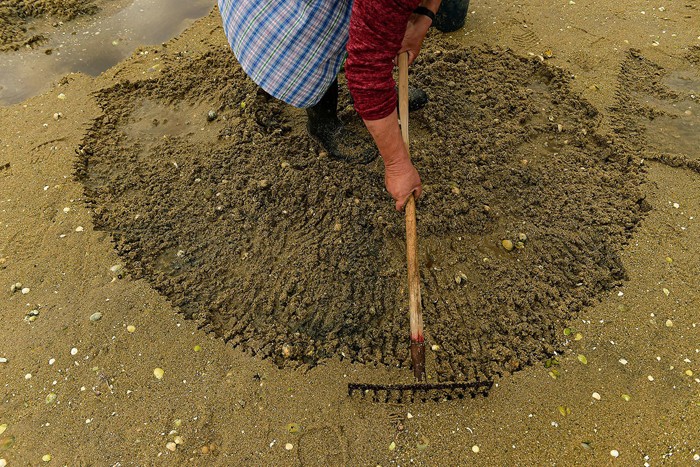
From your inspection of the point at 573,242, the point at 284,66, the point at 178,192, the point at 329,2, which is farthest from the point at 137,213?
the point at 573,242

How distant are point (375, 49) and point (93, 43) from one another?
309 centimetres

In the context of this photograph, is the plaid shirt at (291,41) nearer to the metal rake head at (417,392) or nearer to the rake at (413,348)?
the rake at (413,348)

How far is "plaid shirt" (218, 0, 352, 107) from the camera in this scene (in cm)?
186

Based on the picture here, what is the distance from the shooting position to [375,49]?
1.40 meters

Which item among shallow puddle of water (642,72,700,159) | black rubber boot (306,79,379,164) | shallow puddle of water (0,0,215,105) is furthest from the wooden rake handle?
shallow puddle of water (0,0,215,105)

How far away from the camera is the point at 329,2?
6.01 feet

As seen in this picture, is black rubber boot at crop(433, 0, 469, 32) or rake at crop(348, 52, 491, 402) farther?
black rubber boot at crop(433, 0, 469, 32)

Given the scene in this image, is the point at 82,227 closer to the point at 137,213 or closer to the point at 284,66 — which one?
the point at 137,213

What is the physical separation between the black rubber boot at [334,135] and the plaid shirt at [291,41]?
1.14ft

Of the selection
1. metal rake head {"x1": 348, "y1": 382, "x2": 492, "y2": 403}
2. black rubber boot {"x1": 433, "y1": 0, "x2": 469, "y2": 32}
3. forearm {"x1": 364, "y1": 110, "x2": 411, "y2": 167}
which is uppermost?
forearm {"x1": 364, "y1": 110, "x2": 411, "y2": 167}

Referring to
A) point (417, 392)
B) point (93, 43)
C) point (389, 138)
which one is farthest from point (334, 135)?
point (93, 43)

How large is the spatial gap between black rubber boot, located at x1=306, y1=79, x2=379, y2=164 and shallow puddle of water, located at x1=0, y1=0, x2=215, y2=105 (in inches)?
71.4

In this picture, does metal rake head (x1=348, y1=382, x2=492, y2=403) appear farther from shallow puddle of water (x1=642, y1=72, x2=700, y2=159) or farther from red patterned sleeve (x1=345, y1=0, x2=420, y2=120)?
shallow puddle of water (x1=642, y1=72, x2=700, y2=159)

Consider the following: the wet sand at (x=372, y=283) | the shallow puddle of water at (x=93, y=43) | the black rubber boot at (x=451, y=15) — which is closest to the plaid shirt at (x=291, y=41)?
the wet sand at (x=372, y=283)
